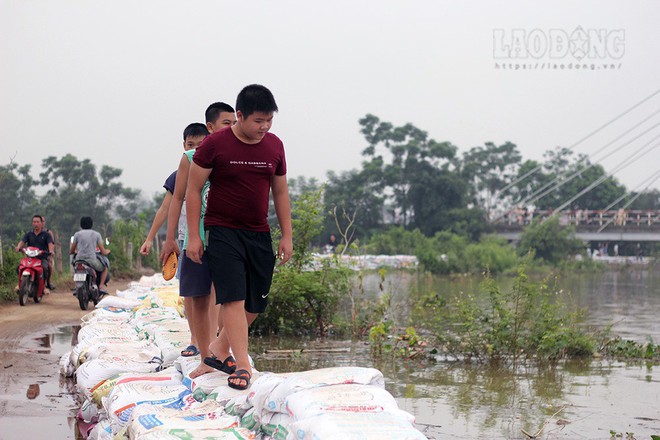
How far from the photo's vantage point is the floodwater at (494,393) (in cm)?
446

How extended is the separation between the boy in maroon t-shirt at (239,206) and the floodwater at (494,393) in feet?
3.59

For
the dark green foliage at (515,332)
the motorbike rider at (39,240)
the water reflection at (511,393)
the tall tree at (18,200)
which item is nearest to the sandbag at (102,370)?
the water reflection at (511,393)

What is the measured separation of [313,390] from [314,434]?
373 millimetres

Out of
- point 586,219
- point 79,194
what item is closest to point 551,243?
point 586,219

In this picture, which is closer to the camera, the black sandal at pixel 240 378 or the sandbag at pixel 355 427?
the sandbag at pixel 355 427

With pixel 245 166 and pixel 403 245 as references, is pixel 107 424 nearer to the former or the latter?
pixel 245 166

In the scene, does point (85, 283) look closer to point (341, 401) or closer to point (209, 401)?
point (209, 401)

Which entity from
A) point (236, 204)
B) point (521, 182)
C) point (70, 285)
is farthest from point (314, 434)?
point (521, 182)

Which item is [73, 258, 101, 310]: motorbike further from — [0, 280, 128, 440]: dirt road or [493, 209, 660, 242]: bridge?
[493, 209, 660, 242]: bridge

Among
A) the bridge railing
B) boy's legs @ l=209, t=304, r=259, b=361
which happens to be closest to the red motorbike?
boy's legs @ l=209, t=304, r=259, b=361

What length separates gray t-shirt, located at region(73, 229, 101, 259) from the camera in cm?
1012

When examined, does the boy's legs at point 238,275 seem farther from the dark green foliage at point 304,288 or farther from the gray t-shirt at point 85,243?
the gray t-shirt at point 85,243

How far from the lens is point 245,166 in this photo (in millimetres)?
3822

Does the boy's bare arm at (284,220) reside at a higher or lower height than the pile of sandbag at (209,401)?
higher
